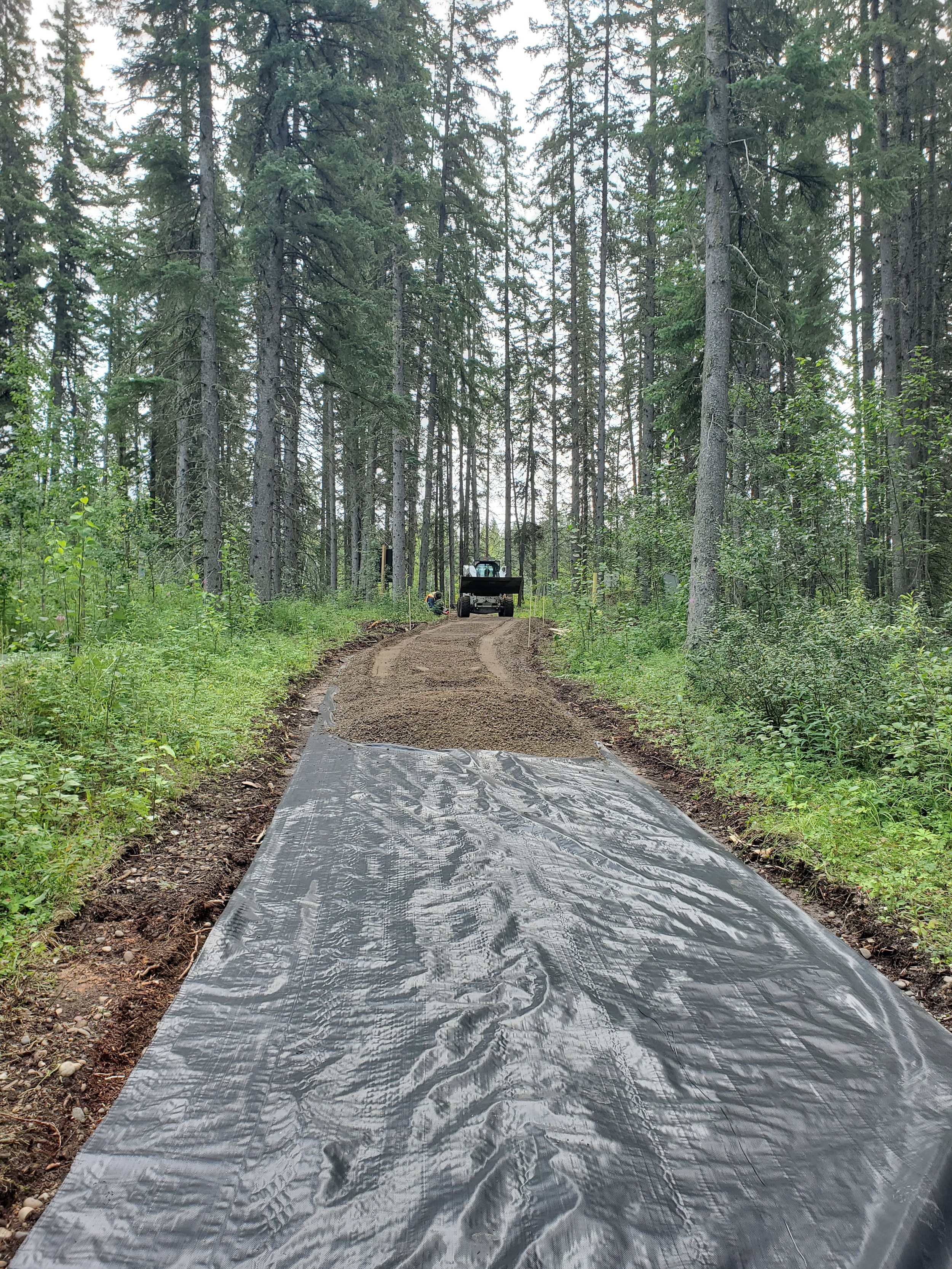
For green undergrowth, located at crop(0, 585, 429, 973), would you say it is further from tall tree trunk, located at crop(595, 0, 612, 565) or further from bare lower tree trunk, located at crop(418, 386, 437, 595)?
bare lower tree trunk, located at crop(418, 386, 437, 595)

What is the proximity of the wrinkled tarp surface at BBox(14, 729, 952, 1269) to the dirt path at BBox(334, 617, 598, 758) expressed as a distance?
235 centimetres

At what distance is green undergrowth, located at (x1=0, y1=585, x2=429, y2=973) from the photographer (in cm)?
267

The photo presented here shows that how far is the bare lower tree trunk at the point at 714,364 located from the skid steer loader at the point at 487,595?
Result: 40.5 feet

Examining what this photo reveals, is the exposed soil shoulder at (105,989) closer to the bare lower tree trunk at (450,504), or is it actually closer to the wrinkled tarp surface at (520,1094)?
the wrinkled tarp surface at (520,1094)

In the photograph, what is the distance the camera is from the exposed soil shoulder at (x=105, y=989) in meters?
1.61

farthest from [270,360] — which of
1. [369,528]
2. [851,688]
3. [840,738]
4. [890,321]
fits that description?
[890,321]

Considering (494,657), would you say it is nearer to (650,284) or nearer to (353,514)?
(650,284)

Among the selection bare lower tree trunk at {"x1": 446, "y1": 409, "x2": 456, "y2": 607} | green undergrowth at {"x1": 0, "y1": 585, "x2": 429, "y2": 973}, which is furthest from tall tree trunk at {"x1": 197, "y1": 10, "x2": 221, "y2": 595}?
bare lower tree trunk at {"x1": 446, "y1": 409, "x2": 456, "y2": 607}

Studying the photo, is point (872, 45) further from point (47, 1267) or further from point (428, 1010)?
point (47, 1267)

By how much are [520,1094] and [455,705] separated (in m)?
4.71

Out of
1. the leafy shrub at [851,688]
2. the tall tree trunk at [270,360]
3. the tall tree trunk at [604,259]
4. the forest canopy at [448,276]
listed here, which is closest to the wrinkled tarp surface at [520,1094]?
the leafy shrub at [851,688]

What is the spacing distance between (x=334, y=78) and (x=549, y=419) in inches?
715

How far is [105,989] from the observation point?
7.28 feet

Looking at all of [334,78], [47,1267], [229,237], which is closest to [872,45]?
[334,78]
